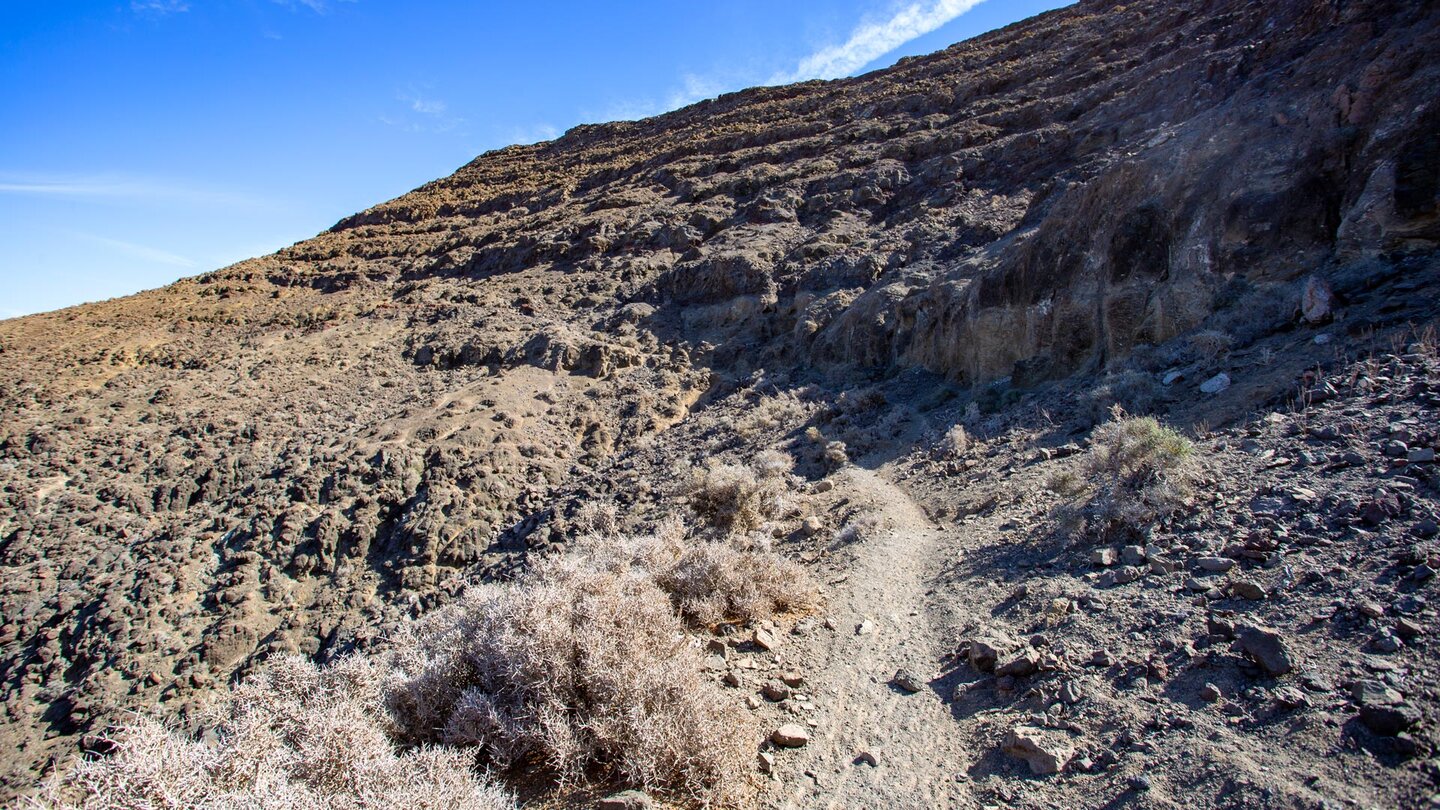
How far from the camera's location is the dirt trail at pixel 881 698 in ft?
12.2

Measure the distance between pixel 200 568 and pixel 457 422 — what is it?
223 inches

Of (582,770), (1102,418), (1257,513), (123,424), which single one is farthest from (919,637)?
(123,424)

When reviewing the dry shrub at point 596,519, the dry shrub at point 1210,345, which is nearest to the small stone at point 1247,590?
the dry shrub at point 1210,345

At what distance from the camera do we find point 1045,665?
13.9 feet

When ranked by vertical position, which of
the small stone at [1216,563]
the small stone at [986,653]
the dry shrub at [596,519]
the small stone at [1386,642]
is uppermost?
the small stone at [1386,642]

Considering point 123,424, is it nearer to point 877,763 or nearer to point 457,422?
point 457,422

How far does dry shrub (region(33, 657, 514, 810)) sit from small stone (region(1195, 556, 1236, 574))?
15.8 feet

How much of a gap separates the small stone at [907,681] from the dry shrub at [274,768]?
2.94 m

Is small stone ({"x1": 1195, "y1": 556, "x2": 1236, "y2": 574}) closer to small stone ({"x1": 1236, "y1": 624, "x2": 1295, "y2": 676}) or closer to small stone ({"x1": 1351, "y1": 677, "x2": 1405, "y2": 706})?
small stone ({"x1": 1236, "y1": 624, "x2": 1295, "y2": 676})

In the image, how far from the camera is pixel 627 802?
3295mm

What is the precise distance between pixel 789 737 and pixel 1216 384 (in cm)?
734

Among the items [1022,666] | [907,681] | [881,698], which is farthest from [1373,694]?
A: [881,698]

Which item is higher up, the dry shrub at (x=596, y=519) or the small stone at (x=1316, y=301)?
the small stone at (x=1316, y=301)

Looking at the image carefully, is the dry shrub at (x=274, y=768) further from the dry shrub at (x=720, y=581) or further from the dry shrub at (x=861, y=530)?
the dry shrub at (x=861, y=530)
